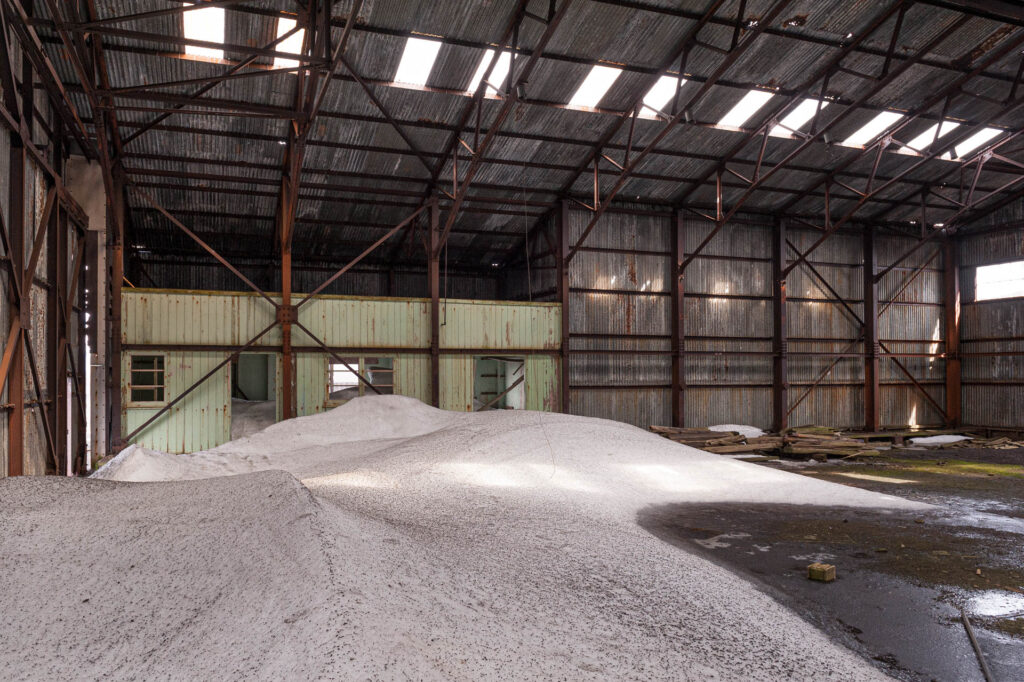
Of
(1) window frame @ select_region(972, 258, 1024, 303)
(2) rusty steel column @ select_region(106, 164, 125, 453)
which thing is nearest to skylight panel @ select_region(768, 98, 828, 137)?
(1) window frame @ select_region(972, 258, 1024, 303)

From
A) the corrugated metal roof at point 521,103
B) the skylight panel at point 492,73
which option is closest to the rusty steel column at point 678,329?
the corrugated metal roof at point 521,103

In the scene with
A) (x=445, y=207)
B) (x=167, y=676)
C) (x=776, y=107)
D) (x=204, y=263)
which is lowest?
(x=167, y=676)

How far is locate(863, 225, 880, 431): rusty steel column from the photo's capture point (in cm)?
2270

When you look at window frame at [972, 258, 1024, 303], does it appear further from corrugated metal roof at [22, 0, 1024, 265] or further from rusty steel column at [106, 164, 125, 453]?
rusty steel column at [106, 164, 125, 453]

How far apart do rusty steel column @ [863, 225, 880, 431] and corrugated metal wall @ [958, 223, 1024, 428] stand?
4.04 metres

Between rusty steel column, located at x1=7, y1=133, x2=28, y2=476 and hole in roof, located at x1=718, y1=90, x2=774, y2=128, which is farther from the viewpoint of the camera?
hole in roof, located at x1=718, y1=90, x2=774, y2=128

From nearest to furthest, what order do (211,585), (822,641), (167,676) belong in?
1. (167,676)
2. (211,585)
3. (822,641)


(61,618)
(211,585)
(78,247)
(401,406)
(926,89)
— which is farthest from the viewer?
(926,89)

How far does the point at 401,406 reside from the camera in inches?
600

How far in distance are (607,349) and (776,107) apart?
849 centimetres

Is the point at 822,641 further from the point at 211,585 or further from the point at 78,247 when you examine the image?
the point at 78,247

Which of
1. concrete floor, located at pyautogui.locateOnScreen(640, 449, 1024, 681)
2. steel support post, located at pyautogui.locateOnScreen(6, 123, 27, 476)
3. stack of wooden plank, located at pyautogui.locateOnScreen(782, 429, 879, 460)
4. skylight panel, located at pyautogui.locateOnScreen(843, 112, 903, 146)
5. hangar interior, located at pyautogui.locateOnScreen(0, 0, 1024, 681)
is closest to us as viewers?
A: hangar interior, located at pyautogui.locateOnScreen(0, 0, 1024, 681)

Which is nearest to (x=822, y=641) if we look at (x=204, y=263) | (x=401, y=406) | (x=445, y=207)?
(x=401, y=406)

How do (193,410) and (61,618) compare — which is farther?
(193,410)
